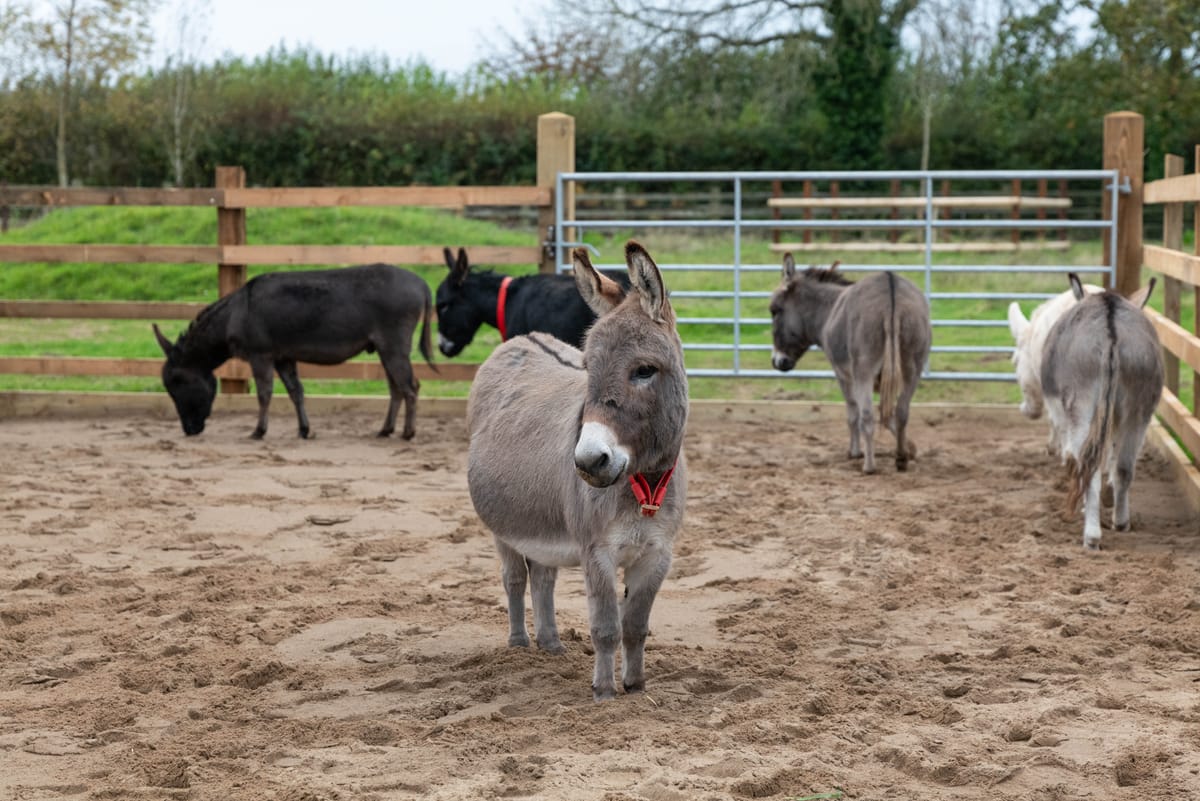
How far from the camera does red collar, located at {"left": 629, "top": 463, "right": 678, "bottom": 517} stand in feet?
13.7

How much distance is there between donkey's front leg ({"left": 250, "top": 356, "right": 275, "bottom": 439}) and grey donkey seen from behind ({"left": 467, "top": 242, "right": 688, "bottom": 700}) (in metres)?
5.61

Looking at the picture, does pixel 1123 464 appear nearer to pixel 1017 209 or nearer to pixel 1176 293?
pixel 1176 293

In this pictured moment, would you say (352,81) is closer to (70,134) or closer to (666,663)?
(70,134)

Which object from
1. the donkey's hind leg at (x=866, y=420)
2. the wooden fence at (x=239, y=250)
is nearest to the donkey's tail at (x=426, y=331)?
the wooden fence at (x=239, y=250)

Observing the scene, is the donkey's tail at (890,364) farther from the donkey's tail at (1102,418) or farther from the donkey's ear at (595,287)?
the donkey's ear at (595,287)

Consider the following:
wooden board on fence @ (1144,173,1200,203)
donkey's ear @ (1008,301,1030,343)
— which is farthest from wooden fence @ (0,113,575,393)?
wooden board on fence @ (1144,173,1200,203)

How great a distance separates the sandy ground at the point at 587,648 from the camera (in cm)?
372

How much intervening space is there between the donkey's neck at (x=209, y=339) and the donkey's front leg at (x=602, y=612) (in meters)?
6.89

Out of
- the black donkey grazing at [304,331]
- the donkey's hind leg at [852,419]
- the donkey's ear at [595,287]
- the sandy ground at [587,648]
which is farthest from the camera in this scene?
the black donkey grazing at [304,331]

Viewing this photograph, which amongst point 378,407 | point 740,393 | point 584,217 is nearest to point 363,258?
point 378,407

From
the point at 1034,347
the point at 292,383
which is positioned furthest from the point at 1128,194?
the point at 292,383

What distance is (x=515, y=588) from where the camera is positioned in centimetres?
496

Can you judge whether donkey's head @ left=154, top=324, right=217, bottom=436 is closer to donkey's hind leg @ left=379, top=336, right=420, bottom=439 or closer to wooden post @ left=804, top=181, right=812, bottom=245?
donkey's hind leg @ left=379, top=336, right=420, bottom=439

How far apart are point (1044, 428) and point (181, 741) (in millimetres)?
8233
